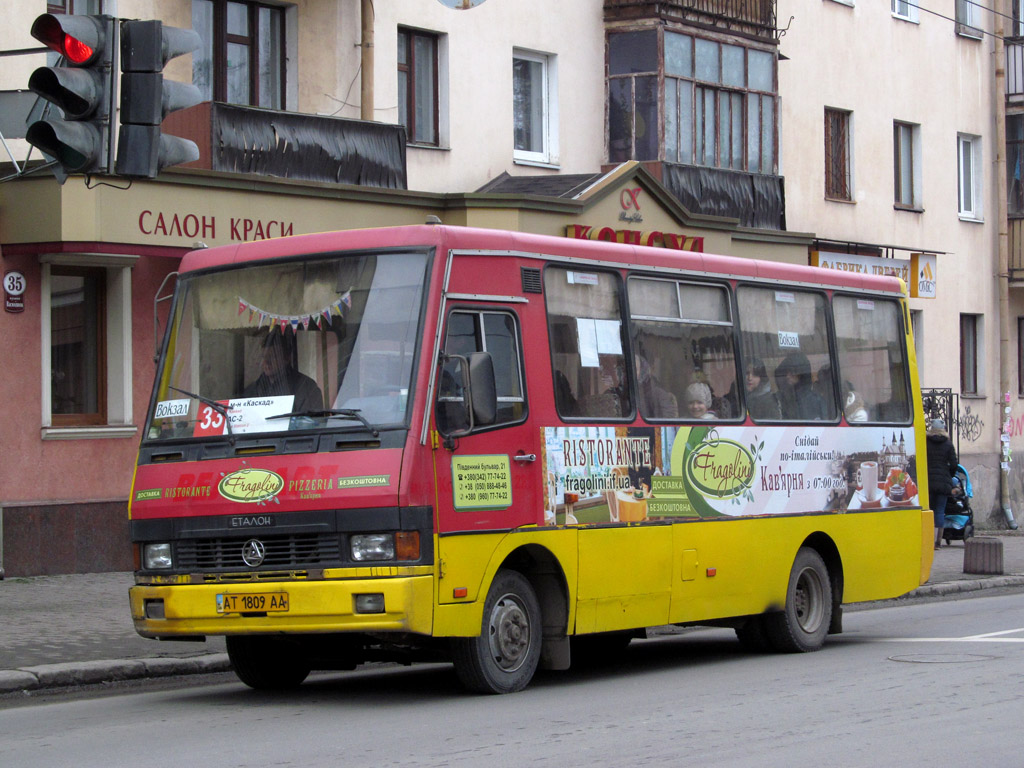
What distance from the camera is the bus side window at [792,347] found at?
1267 cm

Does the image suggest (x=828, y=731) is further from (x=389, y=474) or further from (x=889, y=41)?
(x=889, y=41)

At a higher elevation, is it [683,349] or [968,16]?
[968,16]

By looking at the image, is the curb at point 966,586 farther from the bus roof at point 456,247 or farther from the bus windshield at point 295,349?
the bus windshield at point 295,349

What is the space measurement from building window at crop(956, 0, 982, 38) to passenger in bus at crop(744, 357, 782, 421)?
23.9m

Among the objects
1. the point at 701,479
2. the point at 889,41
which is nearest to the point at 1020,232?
the point at 889,41

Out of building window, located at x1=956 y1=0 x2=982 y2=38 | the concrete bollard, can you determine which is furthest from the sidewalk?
building window, located at x1=956 y1=0 x2=982 y2=38

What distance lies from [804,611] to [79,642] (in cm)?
572

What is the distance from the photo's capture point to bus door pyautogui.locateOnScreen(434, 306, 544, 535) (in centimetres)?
962

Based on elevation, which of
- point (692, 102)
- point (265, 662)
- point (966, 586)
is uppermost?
point (692, 102)

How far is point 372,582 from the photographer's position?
930 centimetres

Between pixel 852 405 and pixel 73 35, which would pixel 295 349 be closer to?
pixel 73 35

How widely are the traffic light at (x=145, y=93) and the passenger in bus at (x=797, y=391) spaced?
534cm

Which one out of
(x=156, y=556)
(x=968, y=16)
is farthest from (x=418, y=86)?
(x=968, y=16)

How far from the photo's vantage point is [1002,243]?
34.3m
